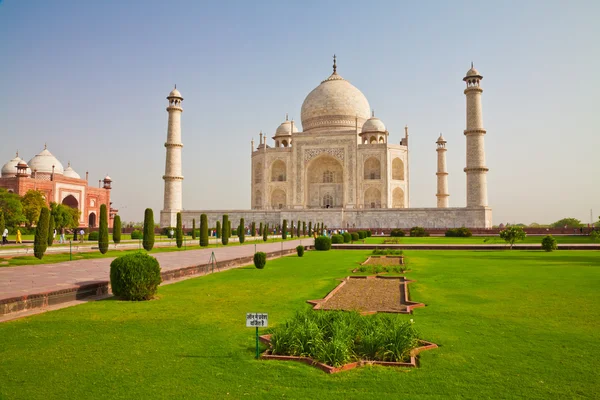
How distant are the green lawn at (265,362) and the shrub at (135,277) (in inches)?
8.7

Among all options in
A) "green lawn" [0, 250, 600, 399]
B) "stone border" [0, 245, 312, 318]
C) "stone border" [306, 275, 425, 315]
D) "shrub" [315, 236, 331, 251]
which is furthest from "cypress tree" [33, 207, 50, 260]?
"shrub" [315, 236, 331, 251]

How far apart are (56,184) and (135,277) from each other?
109 ft

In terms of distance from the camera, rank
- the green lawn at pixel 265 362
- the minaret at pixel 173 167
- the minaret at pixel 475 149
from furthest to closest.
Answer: the minaret at pixel 173 167 → the minaret at pixel 475 149 → the green lawn at pixel 265 362

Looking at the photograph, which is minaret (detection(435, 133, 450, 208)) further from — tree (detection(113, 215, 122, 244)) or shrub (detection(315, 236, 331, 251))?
tree (detection(113, 215, 122, 244))

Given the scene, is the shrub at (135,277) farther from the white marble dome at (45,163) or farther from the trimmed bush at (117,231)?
the white marble dome at (45,163)

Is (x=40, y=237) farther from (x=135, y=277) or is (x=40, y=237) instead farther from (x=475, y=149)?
(x=475, y=149)

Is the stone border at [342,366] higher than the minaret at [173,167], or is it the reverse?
the minaret at [173,167]

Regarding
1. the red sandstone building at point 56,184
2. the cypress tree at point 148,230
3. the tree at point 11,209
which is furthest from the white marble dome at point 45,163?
the cypress tree at point 148,230

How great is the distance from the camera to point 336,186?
36094mm

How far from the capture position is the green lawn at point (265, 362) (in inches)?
112

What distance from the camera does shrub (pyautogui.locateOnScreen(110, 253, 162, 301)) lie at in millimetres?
5840

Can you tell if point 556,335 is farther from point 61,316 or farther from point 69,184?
point 69,184

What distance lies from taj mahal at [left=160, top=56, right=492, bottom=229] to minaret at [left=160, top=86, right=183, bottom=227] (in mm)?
64

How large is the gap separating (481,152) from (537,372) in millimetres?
27848
